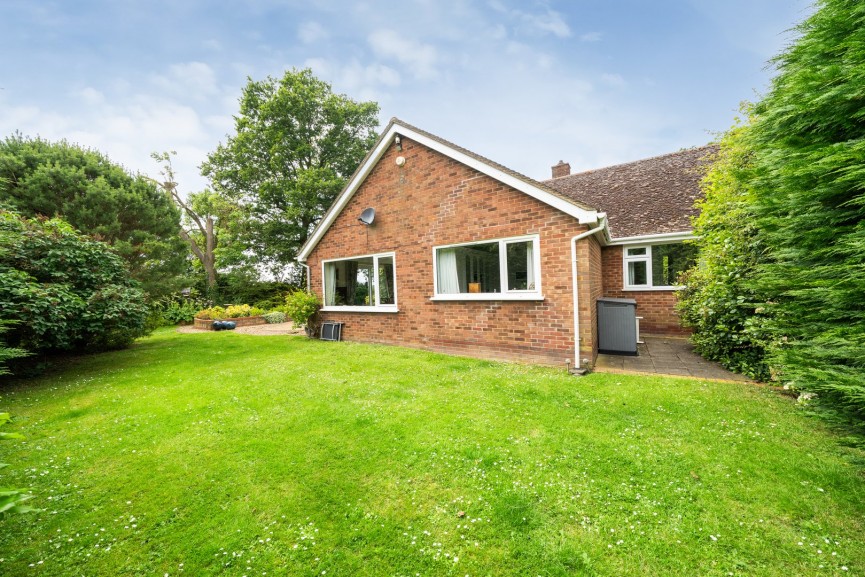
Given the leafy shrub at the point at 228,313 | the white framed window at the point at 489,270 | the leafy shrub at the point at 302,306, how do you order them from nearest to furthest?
the white framed window at the point at 489,270 < the leafy shrub at the point at 302,306 < the leafy shrub at the point at 228,313

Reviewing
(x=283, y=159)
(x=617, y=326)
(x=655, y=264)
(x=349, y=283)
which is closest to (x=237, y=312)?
(x=349, y=283)

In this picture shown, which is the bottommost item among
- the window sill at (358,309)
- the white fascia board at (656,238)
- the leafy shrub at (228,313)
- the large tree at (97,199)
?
the leafy shrub at (228,313)

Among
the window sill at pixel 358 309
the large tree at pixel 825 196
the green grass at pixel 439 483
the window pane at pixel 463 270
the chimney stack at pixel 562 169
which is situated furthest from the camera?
the chimney stack at pixel 562 169

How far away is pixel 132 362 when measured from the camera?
8.07m

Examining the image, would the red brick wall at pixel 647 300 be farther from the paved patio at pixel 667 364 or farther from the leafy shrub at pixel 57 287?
the leafy shrub at pixel 57 287

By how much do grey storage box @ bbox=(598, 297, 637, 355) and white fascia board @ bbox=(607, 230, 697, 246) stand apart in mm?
3100

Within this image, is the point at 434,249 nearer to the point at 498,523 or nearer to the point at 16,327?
the point at 498,523

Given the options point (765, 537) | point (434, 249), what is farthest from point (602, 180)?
point (765, 537)

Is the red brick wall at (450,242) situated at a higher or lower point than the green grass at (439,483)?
higher

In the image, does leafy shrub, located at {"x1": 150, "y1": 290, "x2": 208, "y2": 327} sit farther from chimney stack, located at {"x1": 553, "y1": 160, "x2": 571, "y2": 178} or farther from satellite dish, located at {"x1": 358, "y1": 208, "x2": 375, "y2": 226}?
chimney stack, located at {"x1": 553, "y1": 160, "x2": 571, "y2": 178}

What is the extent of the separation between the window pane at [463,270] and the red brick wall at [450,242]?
312 mm

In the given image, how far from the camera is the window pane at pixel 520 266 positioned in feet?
23.1

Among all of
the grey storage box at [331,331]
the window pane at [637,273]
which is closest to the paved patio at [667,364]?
the window pane at [637,273]

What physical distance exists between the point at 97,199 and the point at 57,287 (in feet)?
23.4
